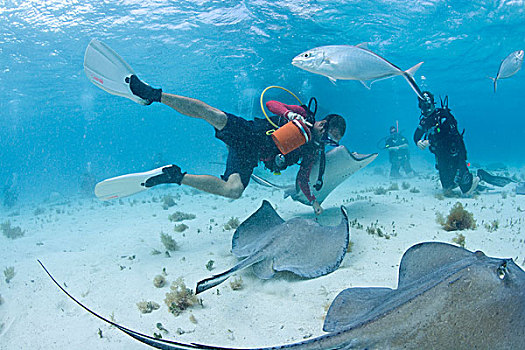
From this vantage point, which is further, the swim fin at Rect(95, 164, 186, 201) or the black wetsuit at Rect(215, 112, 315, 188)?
the black wetsuit at Rect(215, 112, 315, 188)

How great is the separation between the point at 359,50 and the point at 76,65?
28115mm

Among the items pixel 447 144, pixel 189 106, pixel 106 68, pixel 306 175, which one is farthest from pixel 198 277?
pixel 447 144

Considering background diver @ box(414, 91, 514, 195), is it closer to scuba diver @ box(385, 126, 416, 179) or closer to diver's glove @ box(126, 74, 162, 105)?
A: scuba diver @ box(385, 126, 416, 179)

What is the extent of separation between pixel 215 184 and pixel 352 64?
137 inches

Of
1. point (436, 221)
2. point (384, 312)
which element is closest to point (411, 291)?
point (384, 312)

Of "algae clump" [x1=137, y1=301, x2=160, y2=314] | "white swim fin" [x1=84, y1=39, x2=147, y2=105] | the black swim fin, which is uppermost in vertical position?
"white swim fin" [x1=84, y1=39, x2=147, y2=105]

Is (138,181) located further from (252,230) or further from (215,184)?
(252,230)

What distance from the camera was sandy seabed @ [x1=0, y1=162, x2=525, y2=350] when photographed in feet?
10.6

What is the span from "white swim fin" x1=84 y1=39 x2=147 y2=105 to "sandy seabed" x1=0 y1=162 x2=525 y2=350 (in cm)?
359

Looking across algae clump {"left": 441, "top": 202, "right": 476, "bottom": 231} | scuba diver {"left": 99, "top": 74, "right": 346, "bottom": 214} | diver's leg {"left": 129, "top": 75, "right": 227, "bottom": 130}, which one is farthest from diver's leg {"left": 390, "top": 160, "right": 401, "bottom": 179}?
diver's leg {"left": 129, "top": 75, "right": 227, "bottom": 130}

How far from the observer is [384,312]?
6.10 ft

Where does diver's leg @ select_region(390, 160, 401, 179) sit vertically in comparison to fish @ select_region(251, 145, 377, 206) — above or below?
below

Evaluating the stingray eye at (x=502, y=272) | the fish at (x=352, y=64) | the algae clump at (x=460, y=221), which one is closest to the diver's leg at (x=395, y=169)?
the algae clump at (x=460, y=221)

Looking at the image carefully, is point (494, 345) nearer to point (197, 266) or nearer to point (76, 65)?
point (197, 266)
